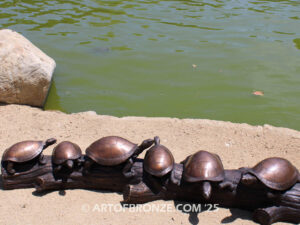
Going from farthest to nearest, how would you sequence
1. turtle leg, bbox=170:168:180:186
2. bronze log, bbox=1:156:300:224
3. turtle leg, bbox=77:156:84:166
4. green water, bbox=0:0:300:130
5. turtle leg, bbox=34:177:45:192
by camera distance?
green water, bbox=0:0:300:130 < turtle leg, bbox=77:156:84:166 < turtle leg, bbox=34:177:45:192 < turtle leg, bbox=170:168:180:186 < bronze log, bbox=1:156:300:224

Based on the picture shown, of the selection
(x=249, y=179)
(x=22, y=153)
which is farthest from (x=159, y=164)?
(x=22, y=153)

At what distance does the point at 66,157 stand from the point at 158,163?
1067 millimetres

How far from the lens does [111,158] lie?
4031 mm

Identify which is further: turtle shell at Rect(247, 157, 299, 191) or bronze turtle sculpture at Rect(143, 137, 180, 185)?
bronze turtle sculpture at Rect(143, 137, 180, 185)

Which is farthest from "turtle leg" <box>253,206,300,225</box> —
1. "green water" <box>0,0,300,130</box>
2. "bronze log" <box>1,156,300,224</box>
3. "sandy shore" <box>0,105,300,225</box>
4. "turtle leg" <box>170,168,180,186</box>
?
"green water" <box>0,0,300,130</box>

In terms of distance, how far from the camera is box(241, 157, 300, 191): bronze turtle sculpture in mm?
3676

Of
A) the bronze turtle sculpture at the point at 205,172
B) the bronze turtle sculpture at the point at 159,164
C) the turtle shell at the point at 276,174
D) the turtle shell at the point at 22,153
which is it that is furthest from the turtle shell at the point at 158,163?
the turtle shell at the point at 22,153

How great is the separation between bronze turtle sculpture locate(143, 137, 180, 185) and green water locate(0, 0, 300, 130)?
265 cm

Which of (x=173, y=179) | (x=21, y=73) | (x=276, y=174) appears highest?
(x=21, y=73)

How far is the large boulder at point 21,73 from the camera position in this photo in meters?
6.38

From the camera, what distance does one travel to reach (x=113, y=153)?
404 centimetres

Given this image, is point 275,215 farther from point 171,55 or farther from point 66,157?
point 171,55

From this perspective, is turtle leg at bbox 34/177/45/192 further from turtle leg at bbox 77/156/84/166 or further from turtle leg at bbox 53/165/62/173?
turtle leg at bbox 77/156/84/166

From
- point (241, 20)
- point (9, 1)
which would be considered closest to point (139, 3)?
point (241, 20)
